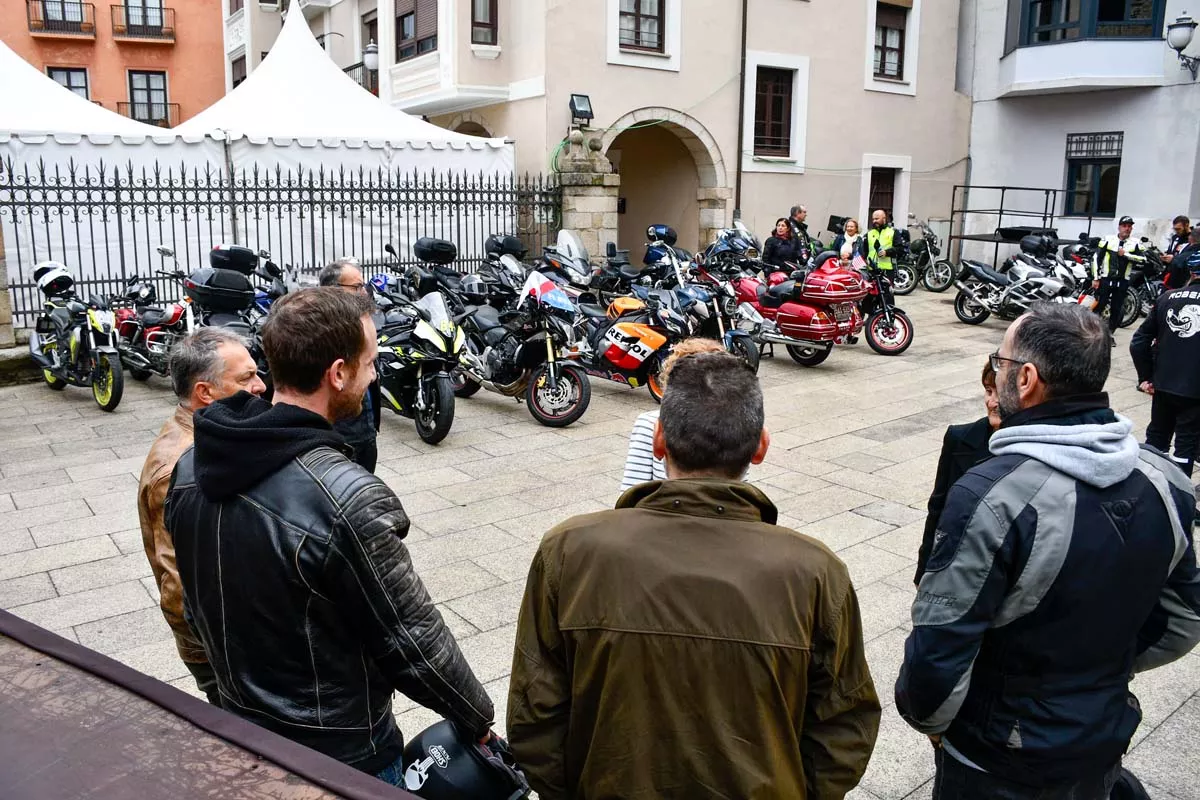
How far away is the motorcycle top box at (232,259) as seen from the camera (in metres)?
9.80

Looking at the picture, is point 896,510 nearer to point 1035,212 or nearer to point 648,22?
point 648,22

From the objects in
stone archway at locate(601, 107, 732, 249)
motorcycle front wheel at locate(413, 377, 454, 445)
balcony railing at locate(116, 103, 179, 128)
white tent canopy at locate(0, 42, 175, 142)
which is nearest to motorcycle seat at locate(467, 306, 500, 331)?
motorcycle front wheel at locate(413, 377, 454, 445)

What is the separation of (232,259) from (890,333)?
25.1 ft

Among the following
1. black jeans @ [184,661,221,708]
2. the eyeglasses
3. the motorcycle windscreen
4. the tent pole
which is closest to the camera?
the eyeglasses

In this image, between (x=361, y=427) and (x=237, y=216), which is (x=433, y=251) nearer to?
(x=237, y=216)

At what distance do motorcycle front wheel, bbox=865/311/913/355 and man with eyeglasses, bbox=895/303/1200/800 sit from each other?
403 inches

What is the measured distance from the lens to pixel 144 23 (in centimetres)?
3166

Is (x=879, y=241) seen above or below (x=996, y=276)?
above

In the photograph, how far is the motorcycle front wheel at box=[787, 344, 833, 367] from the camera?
1116 centimetres

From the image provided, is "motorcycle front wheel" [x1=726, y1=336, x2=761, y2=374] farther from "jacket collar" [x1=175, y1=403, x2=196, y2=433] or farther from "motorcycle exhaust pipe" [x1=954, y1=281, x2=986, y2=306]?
"jacket collar" [x1=175, y1=403, x2=196, y2=433]

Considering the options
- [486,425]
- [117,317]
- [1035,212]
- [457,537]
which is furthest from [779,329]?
[1035,212]

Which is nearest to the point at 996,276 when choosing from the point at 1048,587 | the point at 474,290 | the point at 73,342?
the point at 474,290

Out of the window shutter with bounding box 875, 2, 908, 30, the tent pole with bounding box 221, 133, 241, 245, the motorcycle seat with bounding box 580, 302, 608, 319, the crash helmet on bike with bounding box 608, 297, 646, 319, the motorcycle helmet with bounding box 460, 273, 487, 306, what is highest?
the window shutter with bounding box 875, 2, 908, 30

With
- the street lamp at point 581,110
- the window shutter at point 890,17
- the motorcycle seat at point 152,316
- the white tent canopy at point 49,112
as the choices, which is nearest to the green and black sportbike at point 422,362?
the motorcycle seat at point 152,316
